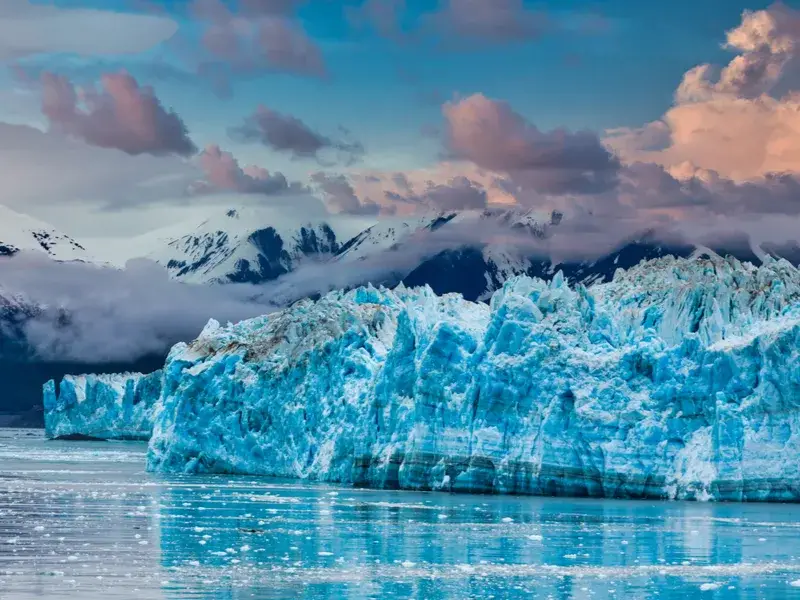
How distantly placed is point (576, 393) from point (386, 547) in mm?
16126

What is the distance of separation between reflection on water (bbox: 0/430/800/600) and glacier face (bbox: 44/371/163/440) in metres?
79.3

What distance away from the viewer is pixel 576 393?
160 feet

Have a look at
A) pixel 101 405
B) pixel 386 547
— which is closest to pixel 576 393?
pixel 386 547

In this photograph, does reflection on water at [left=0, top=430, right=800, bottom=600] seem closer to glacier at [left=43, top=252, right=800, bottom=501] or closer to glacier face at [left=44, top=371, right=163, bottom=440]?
glacier at [left=43, top=252, right=800, bottom=501]

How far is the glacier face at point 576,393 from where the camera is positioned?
153ft

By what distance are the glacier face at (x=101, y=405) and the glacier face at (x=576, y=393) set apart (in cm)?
6971

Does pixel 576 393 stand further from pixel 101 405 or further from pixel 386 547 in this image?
pixel 101 405

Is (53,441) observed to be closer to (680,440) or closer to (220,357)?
(220,357)

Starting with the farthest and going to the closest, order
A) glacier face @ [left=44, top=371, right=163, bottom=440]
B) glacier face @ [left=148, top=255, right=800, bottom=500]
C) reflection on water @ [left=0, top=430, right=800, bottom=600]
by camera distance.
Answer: glacier face @ [left=44, top=371, right=163, bottom=440] → glacier face @ [left=148, top=255, right=800, bottom=500] → reflection on water @ [left=0, top=430, right=800, bottom=600]

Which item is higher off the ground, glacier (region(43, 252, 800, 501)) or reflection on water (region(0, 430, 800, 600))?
glacier (region(43, 252, 800, 501))

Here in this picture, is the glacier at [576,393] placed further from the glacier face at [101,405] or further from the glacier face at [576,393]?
the glacier face at [101,405]

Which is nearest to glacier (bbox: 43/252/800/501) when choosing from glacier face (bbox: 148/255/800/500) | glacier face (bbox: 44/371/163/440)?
glacier face (bbox: 148/255/800/500)

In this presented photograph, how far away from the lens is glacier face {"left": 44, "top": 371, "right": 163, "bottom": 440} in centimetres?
13162

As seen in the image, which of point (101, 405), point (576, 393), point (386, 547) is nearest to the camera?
point (386, 547)
